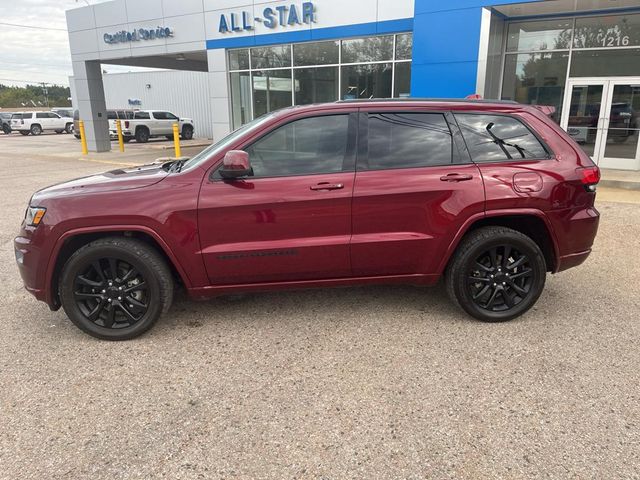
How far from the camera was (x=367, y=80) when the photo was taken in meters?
14.4

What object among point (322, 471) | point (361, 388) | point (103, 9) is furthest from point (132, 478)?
point (103, 9)

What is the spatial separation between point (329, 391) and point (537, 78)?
42.3 ft

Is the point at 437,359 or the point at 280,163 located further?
the point at 280,163

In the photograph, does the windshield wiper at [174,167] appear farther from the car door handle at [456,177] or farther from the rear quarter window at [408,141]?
the car door handle at [456,177]

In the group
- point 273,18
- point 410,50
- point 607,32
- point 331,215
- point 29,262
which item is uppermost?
point 273,18

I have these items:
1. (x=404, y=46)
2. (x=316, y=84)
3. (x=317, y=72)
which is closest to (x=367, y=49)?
(x=404, y=46)

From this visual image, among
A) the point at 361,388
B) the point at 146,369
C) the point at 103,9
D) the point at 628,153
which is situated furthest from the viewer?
the point at 103,9

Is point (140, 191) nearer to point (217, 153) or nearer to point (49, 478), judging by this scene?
point (217, 153)

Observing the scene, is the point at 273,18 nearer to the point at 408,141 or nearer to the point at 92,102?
the point at 92,102

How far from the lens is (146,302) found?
3756 mm

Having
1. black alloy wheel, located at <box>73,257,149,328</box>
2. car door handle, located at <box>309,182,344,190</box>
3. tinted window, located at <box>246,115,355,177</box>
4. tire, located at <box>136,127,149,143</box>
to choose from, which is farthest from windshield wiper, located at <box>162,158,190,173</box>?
tire, located at <box>136,127,149,143</box>

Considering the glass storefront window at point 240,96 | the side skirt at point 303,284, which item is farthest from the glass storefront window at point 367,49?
the side skirt at point 303,284

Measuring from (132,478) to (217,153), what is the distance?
2283 mm

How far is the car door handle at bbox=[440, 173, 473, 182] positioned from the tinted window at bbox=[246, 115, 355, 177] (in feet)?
2.50
